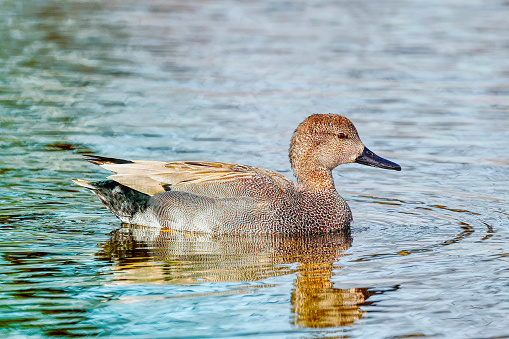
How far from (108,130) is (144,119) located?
2.76 feet

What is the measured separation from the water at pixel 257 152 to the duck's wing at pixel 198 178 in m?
0.52

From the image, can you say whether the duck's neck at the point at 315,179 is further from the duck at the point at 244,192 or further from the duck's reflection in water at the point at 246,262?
the duck's reflection in water at the point at 246,262

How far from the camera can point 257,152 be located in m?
13.0

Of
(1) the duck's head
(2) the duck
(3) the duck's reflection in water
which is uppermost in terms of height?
(1) the duck's head

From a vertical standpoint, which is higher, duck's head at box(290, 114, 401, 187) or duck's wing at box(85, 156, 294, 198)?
duck's head at box(290, 114, 401, 187)

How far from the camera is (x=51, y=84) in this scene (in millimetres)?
17062

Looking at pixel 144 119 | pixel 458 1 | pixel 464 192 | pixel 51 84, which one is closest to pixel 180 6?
pixel 458 1

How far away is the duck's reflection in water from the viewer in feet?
24.5

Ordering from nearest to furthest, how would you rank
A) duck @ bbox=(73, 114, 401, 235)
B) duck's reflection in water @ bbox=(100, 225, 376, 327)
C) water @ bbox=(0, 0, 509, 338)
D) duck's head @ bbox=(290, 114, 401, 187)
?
1. water @ bbox=(0, 0, 509, 338)
2. duck's reflection in water @ bbox=(100, 225, 376, 327)
3. duck @ bbox=(73, 114, 401, 235)
4. duck's head @ bbox=(290, 114, 401, 187)

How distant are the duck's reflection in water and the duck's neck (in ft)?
2.05

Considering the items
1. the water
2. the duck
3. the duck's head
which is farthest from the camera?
the duck's head

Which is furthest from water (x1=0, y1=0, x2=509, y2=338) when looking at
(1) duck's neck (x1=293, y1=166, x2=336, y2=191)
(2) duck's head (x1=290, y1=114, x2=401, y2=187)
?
(2) duck's head (x1=290, y1=114, x2=401, y2=187)

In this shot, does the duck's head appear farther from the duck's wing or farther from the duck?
the duck's wing

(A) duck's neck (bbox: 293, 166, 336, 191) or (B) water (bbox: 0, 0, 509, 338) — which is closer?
(B) water (bbox: 0, 0, 509, 338)
